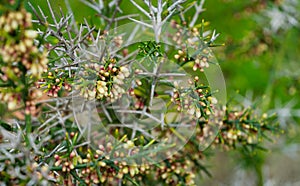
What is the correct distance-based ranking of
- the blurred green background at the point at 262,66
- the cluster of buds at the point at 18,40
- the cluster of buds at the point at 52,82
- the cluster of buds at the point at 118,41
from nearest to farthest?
the cluster of buds at the point at 18,40
the cluster of buds at the point at 52,82
the cluster of buds at the point at 118,41
the blurred green background at the point at 262,66

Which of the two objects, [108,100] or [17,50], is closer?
[17,50]

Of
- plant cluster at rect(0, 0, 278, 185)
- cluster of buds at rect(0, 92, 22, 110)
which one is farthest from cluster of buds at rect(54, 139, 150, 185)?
cluster of buds at rect(0, 92, 22, 110)

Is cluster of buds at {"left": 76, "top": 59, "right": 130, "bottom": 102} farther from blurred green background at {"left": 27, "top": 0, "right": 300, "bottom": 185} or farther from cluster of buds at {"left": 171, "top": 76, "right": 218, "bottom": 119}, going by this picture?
blurred green background at {"left": 27, "top": 0, "right": 300, "bottom": 185}

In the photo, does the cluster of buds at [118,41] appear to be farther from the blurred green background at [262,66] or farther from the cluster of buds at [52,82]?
the blurred green background at [262,66]

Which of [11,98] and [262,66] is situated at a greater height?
[262,66]

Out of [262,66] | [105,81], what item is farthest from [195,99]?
[262,66]

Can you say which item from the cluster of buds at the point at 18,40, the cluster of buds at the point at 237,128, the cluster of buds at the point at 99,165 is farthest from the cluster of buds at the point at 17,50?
the cluster of buds at the point at 237,128

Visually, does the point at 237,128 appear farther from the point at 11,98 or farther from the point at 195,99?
the point at 11,98

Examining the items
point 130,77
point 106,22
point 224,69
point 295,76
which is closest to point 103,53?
point 130,77
